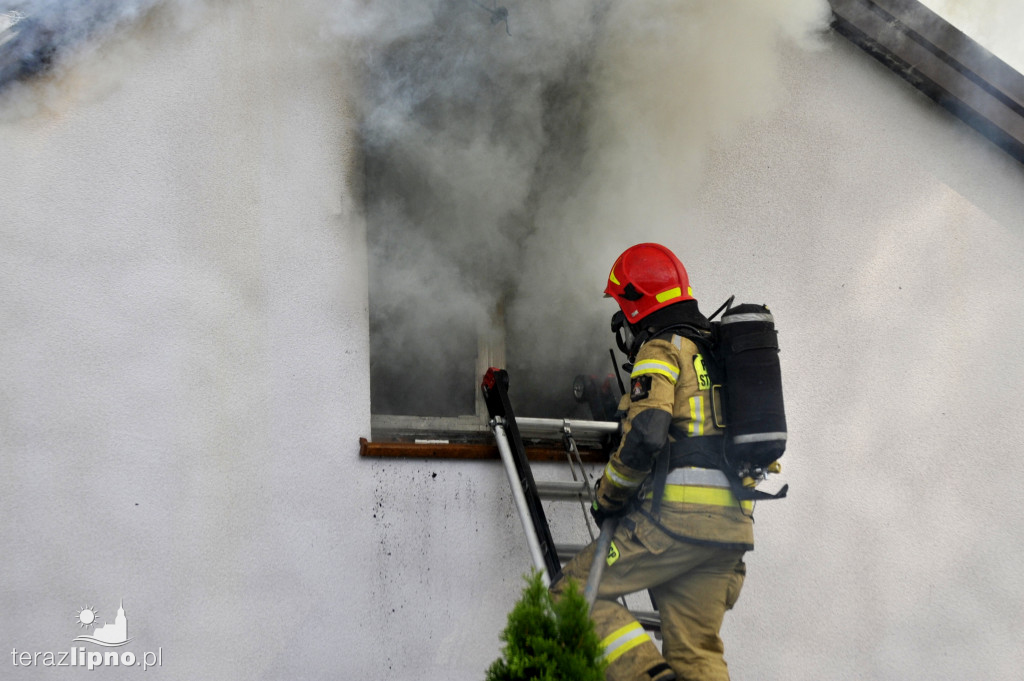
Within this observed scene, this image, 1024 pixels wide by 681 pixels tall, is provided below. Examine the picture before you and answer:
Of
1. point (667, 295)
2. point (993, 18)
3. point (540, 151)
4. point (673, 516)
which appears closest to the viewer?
point (673, 516)

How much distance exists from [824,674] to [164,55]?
4.42 m

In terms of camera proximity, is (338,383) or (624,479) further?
(338,383)

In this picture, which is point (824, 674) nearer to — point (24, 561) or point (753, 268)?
point (753, 268)

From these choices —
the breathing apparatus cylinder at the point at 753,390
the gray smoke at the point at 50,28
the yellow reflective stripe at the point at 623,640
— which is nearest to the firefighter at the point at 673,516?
the yellow reflective stripe at the point at 623,640

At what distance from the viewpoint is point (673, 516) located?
12.0 ft

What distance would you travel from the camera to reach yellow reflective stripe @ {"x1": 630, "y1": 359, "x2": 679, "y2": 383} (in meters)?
3.71

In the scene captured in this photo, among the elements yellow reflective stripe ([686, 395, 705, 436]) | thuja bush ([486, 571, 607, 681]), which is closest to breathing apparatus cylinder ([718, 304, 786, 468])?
yellow reflective stripe ([686, 395, 705, 436])

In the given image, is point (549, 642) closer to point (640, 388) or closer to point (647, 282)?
point (640, 388)

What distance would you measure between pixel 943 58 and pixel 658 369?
9.46 ft

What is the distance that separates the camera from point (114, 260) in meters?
4.05

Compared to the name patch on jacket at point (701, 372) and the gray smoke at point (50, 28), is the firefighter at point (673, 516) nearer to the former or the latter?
the name patch on jacket at point (701, 372)

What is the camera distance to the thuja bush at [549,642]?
2908 mm

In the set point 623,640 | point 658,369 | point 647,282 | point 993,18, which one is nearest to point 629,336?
point 647,282

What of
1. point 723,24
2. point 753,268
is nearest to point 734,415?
point 753,268
